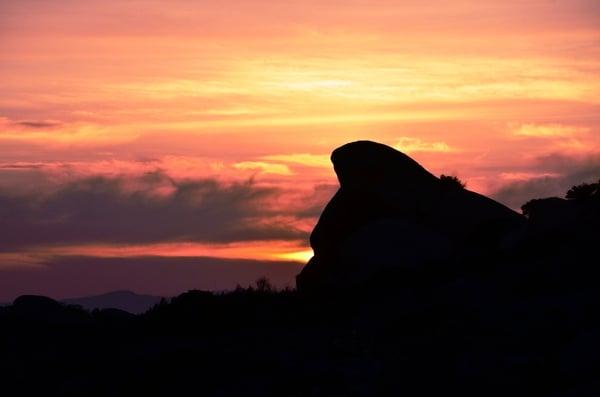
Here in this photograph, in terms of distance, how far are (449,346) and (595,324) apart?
3783mm

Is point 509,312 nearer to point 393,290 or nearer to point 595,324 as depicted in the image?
point 595,324

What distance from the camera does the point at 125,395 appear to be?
25578 mm

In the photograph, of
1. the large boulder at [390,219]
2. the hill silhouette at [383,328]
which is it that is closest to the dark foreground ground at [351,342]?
the hill silhouette at [383,328]

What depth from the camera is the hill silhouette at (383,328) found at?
80.0 feet

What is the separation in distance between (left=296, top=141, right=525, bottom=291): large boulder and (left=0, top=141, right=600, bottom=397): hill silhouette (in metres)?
0.12

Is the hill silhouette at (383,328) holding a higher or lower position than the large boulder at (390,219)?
lower

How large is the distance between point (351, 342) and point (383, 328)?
149 centimetres

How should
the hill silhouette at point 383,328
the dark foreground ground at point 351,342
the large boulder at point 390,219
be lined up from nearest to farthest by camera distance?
1. the dark foreground ground at point 351,342
2. the hill silhouette at point 383,328
3. the large boulder at point 390,219

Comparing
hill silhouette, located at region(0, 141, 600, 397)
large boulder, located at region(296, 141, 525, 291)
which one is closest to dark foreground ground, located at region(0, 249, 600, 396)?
hill silhouette, located at region(0, 141, 600, 397)

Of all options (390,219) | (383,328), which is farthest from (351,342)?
(390,219)

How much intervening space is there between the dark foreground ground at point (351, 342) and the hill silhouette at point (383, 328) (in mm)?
51

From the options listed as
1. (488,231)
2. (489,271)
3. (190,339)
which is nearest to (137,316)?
(190,339)

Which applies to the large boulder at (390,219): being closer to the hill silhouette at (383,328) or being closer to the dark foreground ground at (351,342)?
the hill silhouette at (383,328)

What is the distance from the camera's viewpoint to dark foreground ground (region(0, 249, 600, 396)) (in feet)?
78.9
